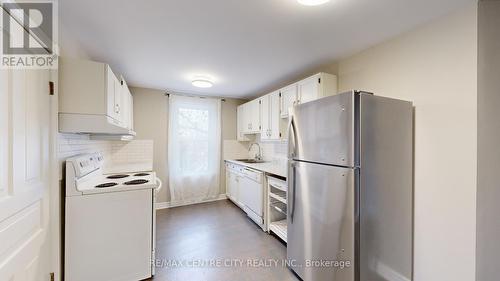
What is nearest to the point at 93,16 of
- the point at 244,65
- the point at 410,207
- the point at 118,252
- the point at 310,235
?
the point at 244,65

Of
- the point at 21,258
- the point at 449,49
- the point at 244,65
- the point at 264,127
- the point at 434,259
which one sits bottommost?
the point at 434,259

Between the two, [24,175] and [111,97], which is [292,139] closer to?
[111,97]

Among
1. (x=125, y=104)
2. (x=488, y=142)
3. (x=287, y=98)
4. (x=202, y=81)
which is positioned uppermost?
(x=202, y=81)

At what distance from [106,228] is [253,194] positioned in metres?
1.96

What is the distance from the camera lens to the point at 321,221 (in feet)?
5.64

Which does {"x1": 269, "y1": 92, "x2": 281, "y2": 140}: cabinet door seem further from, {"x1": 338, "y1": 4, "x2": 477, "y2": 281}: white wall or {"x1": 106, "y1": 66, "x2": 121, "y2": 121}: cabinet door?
{"x1": 106, "y1": 66, "x2": 121, "y2": 121}: cabinet door

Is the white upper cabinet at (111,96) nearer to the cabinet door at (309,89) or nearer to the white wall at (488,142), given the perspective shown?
the cabinet door at (309,89)

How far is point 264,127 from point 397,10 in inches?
91.9

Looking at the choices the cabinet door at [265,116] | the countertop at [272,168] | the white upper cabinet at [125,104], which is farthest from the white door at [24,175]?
the cabinet door at [265,116]

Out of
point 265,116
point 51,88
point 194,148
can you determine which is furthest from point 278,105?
point 51,88

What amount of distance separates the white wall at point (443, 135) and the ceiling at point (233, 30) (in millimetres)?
191

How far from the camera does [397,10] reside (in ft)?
4.90

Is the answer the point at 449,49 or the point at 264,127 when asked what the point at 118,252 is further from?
the point at 449,49

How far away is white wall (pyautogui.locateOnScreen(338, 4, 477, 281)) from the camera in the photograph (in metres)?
1.44
